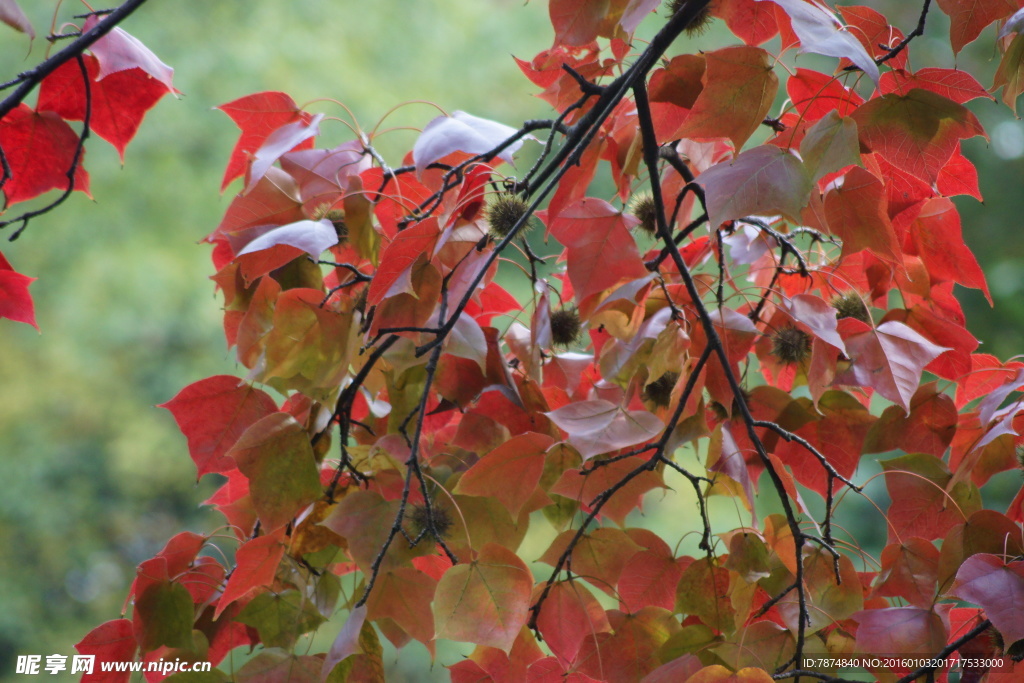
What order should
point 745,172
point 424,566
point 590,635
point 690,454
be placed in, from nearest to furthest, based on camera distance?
point 745,172 < point 590,635 < point 424,566 < point 690,454

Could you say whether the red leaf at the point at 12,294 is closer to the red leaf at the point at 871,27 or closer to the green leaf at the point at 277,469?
the green leaf at the point at 277,469

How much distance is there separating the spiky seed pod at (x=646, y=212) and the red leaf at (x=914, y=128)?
278 mm

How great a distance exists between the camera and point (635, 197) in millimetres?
900

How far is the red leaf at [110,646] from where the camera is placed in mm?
761

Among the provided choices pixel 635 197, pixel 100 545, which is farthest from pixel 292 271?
pixel 100 545

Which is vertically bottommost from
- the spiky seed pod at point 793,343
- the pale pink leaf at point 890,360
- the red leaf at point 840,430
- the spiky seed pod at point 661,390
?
the red leaf at point 840,430

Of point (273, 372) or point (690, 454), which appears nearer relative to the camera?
point (273, 372)

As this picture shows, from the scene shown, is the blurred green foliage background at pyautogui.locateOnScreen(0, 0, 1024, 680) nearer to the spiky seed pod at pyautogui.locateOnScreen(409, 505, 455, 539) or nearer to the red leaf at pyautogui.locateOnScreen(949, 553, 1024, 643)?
the spiky seed pod at pyautogui.locateOnScreen(409, 505, 455, 539)

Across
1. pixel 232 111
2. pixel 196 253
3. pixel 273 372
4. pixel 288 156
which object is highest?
pixel 196 253

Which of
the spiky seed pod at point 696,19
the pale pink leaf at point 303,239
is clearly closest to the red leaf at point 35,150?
the pale pink leaf at point 303,239

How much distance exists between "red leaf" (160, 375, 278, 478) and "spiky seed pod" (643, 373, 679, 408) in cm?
38

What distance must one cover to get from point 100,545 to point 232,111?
3.65 meters

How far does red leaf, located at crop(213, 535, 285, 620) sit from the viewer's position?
28.5 inches

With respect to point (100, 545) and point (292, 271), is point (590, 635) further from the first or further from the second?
point (100, 545)
